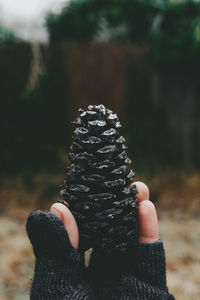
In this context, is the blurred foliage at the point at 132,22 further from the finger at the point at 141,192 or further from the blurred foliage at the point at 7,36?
the finger at the point at 141,192

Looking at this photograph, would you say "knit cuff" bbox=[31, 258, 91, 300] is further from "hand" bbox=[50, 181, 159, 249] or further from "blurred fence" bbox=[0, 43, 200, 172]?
"blurred fence" bbox=[0, 43, 200, 172]

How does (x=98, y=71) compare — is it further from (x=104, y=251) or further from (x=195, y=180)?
(x=104, y=251)

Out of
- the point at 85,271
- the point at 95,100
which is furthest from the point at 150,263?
the point at 95,100

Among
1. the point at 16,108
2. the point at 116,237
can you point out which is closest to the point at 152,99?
the point at 16,108

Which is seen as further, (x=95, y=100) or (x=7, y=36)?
(x=7, y=36)

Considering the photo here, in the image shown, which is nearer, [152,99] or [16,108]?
[16,108]

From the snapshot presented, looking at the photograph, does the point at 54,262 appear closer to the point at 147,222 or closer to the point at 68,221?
the point at 68,221

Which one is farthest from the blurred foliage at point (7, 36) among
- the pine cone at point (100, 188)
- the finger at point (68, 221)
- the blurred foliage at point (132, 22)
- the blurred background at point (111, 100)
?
the finger at point (68, 221)
